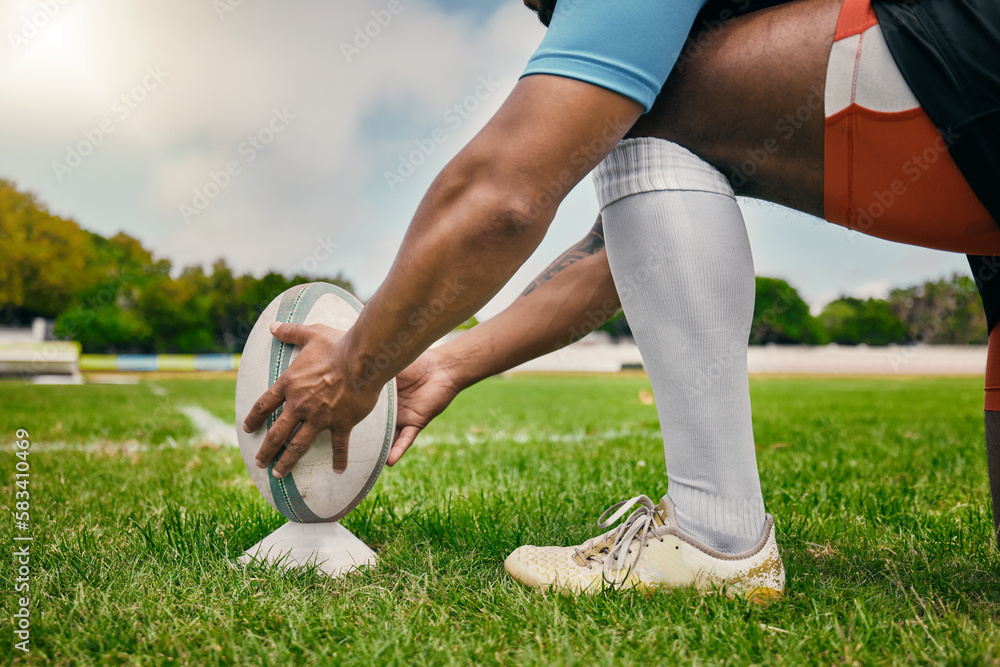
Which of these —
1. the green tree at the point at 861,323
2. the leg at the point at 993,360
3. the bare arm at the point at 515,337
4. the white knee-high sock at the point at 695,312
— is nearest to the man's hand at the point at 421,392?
the bare arm at the point at 515,337

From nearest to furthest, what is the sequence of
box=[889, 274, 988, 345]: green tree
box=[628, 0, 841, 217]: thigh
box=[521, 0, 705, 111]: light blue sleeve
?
box=[521, 0, 705, 111]: light blue sleeve, box=[628, 0, 841, 217]: thigh, box=[889, 274, 988, 345]: green tree

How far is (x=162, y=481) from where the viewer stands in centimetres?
291

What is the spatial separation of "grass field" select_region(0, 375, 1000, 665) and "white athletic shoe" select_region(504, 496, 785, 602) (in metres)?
0.05

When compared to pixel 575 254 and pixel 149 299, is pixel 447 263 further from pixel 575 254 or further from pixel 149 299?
pixel 149 299

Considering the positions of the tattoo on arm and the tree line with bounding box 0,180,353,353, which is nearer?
the tattoo on arm

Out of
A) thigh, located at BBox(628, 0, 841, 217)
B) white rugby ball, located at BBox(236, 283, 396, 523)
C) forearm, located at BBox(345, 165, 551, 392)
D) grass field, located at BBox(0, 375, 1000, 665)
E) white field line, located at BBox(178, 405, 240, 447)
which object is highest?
thigh, located at BBox(628, 0, 841, 217)

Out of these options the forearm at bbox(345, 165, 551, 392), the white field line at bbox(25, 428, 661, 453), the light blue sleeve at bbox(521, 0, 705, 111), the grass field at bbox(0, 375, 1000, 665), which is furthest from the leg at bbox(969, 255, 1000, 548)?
the white field line at bbox(25, 428, 661, 453)

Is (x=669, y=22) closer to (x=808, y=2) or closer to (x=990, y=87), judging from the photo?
(x=808, y=2)

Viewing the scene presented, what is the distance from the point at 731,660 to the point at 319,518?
40.3 inches

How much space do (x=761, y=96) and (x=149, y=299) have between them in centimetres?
5097

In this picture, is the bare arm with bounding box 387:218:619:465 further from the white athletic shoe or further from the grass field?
the white athletic shoe

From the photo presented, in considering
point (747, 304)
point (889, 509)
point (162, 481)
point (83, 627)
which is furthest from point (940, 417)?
point (83, 627)

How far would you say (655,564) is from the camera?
4.62ft

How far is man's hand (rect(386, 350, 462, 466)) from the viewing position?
5.87 feet
